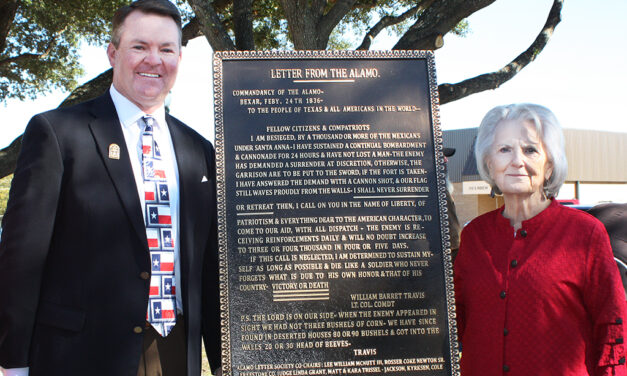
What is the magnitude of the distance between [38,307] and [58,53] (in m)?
12.5

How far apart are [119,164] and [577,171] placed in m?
35.1

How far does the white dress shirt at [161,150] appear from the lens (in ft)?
8.96

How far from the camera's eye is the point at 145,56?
2.74 m

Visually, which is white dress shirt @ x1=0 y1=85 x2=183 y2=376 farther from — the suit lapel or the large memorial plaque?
the large memorial plaque

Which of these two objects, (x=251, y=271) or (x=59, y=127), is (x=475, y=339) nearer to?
(x=251, y=271)

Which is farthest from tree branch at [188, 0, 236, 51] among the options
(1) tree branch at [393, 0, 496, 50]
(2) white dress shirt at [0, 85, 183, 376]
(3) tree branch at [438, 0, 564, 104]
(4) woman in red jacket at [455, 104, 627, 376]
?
(4) woman in red jacket at [455, 104, 627, 376]

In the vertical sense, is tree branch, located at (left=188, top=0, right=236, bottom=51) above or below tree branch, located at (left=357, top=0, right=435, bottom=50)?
Result: below

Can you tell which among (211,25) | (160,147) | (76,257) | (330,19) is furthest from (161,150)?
(330,19)

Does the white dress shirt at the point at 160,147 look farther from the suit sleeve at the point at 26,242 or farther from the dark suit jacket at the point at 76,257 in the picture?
the suit sleeve at the point at 26,242

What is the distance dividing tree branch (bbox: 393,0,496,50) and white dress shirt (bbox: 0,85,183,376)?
573cm

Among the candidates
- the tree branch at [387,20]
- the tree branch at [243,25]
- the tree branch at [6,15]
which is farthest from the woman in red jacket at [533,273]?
the tree branch at [6,15]

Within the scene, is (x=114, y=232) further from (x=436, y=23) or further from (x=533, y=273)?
(x=436, y=23)

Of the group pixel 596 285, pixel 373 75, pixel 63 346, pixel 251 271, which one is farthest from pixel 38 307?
pixel 596 285

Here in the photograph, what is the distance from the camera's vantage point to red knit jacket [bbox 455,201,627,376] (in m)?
2.47
